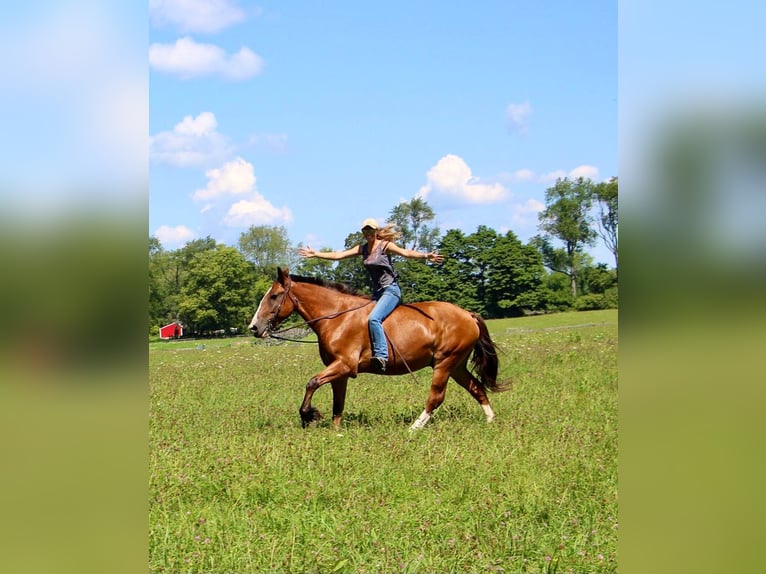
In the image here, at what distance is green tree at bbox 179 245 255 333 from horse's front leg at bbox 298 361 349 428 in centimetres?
6124

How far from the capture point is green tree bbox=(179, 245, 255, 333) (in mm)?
72562

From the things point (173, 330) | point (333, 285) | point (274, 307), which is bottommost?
point (173, 330)

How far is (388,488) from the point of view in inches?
270

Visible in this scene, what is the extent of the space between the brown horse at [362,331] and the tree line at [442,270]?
3963 cm

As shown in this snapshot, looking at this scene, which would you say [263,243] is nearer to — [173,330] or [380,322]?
[173,330]

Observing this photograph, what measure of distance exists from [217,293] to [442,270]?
2490 cm

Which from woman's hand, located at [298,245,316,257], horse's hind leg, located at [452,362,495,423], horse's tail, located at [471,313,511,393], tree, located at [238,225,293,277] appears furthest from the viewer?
tree, located at [238,225,293,277]

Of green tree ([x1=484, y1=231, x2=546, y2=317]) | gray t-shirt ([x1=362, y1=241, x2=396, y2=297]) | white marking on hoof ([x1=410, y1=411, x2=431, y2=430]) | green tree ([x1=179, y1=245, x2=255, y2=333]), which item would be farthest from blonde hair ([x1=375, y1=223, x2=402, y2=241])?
green tree ([x1=179, y1=245, x2=255, y2=333])

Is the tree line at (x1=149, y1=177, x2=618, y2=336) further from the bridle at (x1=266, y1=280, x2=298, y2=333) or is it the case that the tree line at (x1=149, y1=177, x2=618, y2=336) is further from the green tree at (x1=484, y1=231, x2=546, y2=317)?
the bridle at (x1=266, y1=280, x2=298, y2=333)

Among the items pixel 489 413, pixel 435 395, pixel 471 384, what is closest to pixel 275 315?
pixel 435 395

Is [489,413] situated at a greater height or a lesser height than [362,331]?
lesser
